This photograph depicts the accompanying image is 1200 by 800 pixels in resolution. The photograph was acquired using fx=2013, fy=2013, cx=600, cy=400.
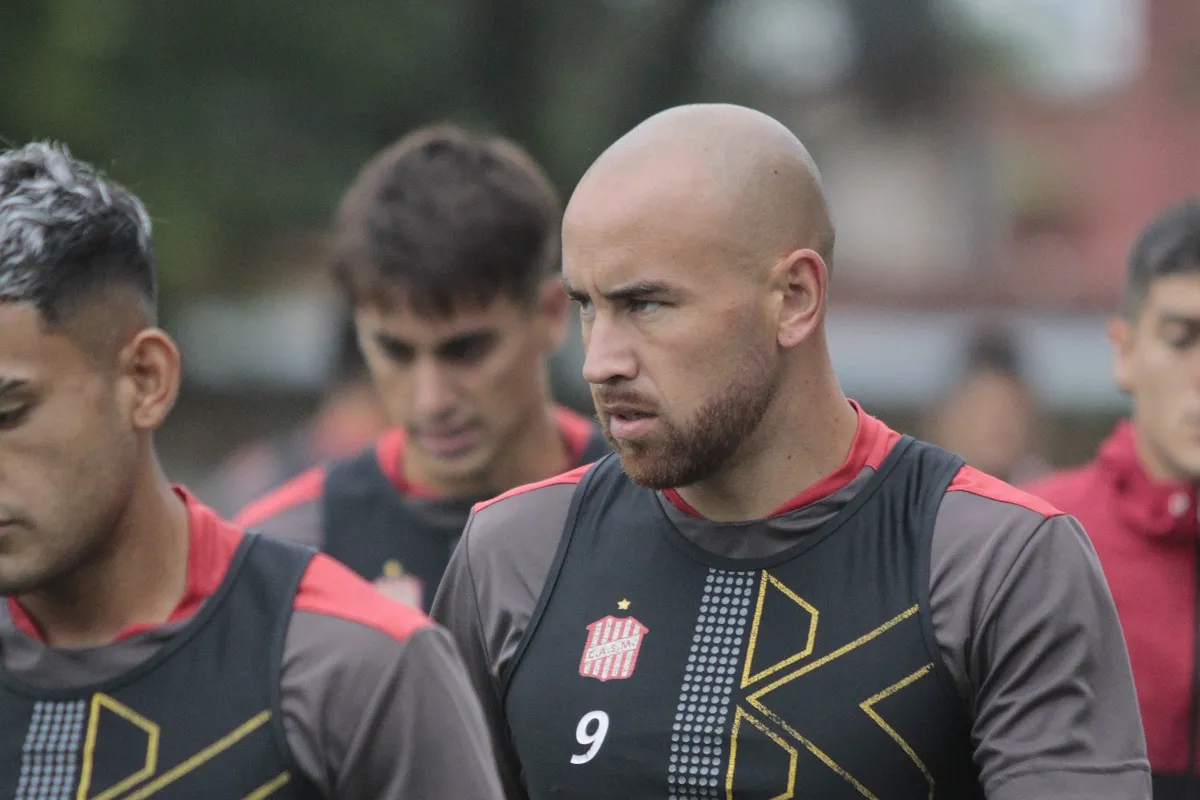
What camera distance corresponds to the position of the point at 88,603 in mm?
3551

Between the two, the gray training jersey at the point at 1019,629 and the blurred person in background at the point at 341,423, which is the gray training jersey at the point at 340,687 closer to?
the gray training jersey at the point at 1019,629

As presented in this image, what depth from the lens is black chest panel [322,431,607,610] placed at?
542 centimetres

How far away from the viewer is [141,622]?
3.53 metres

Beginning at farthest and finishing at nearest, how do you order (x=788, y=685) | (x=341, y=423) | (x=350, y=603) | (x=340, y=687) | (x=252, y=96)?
(x=252, y=96)
(x=341, y=423)
(x=788, y=685)
(x=350, y=603)
(x=340, y=687)

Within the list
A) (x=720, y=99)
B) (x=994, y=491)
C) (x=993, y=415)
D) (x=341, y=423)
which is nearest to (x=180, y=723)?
(x=994, y=491)

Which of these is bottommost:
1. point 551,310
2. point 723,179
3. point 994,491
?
point 994,491

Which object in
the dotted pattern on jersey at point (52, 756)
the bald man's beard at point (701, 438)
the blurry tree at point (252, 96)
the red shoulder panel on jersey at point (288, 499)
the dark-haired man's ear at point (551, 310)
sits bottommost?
the dotted pattern on jersey at point (52, 756)

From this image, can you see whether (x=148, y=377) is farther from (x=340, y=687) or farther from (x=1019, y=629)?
(x=1019, y=629)

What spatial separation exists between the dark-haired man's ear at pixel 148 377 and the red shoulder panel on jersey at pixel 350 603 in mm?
391

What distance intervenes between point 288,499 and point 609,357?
6.71 feet

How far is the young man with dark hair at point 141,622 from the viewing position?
336 centimetres

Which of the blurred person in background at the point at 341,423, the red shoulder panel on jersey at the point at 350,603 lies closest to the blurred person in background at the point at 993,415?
the blurred person in background at the point at 341,423

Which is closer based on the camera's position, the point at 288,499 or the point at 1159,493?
the point at 1159,493

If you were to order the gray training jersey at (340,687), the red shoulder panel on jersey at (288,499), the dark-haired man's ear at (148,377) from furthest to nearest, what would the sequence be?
the red shoulder panel on jersey at (288,499), the dark-haired man's ear at (148,377), the gray training jersey at (340,687)
